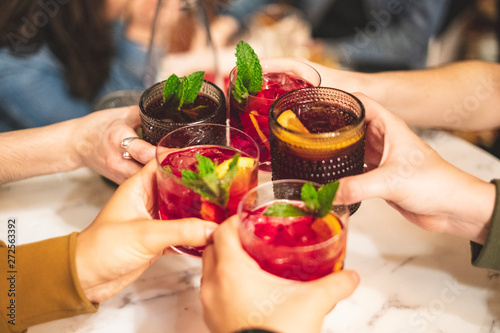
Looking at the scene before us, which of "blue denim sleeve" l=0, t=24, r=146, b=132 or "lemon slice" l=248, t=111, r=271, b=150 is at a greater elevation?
"lemon slice" l=248, t=111, r=271, b=150

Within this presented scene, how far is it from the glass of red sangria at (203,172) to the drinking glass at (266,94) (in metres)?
0.08

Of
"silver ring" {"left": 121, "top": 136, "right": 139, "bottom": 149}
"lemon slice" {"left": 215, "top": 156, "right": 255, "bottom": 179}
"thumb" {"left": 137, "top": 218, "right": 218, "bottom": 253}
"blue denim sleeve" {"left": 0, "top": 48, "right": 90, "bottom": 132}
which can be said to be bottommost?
"blue denim sleeve" {"left": 0, "top": 48, "right": 90, "bottom": 132}

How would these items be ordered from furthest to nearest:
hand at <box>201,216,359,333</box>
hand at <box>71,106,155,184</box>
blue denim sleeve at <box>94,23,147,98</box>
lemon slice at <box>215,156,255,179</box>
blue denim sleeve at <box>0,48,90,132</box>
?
1. blue denim sleeve at <box>94,23,147,98</box>
2. blue denim sleeve at <box>0,48,90,132</box>
3. hand at <box>71,106,155,184</box>
4. lemon slice at <box>215,156,255,179</box>
5. hand at <box>201,216,359,333</box>

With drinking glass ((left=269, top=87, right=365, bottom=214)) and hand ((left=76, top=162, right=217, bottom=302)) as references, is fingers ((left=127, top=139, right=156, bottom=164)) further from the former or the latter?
drinking glass ((left=269, top=87, right=365, bottom=214))

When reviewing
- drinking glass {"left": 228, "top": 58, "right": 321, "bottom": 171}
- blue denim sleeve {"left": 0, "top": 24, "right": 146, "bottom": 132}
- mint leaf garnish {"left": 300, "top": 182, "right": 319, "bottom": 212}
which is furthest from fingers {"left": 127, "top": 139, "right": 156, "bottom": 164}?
blue denim sleeve {"left": 0, "top": 24, "right": 146, "bottom": 132}

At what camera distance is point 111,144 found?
4.21 ft

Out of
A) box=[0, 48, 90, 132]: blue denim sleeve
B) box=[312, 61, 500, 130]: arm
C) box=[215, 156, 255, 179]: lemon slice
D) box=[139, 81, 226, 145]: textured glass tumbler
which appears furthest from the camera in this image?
box=[0, 48, 90, 132]: blue denim sleeve

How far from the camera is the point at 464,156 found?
148 cm

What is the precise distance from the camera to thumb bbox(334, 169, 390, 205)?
0.90 metres

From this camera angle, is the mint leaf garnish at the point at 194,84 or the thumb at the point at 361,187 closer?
the thumb at the point at 361,187

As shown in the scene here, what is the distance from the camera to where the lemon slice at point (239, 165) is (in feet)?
3.05

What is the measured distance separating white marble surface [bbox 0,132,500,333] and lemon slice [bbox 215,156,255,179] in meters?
0.35

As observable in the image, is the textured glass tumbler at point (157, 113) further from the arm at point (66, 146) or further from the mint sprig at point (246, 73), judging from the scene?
the arm at point (66, 146)

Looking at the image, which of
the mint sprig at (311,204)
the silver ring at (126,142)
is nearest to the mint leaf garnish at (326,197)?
the mint sprig at (311,204)
